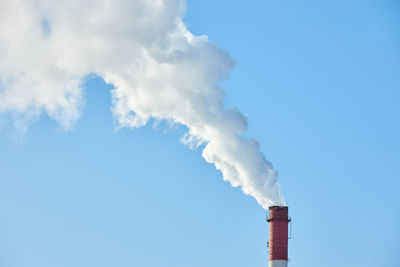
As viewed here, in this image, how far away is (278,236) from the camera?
166ft

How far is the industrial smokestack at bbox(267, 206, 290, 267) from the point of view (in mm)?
50375

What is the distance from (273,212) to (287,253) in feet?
11.6

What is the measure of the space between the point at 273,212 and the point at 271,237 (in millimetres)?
2093

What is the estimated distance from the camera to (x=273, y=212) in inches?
2035

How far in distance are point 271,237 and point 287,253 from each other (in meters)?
1.82

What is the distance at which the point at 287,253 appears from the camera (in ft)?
167

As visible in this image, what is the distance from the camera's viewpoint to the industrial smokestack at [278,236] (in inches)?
1983

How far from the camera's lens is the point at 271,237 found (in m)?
51.1
